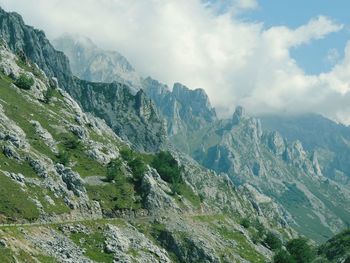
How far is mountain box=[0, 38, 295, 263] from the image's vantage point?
11081 cm

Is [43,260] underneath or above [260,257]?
underneath

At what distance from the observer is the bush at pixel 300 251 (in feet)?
601

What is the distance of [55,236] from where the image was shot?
367 feet

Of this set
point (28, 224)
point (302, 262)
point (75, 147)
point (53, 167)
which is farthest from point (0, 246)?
point (302, 262)

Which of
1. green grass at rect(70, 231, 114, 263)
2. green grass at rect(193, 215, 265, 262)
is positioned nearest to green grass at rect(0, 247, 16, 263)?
green grass at rect(70, 231, 114, 263)

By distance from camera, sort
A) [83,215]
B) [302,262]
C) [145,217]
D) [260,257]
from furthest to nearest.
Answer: [302,262], [260,257], [145,217], [83,215]

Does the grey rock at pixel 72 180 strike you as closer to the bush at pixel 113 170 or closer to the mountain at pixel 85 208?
the mountain at pixel 85 208

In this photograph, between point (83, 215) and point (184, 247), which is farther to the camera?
point (184, 247)

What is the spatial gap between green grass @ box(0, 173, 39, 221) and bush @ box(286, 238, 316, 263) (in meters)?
101

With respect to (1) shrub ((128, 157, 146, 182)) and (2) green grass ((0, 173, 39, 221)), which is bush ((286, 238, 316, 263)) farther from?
(2) green grass ((0, 173, 39, 221))

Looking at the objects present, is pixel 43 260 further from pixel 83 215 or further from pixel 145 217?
pixel 145 217

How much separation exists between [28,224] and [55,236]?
6567mm

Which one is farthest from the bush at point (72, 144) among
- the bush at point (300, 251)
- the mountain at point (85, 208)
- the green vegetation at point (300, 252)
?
the bush at point (300, 251)

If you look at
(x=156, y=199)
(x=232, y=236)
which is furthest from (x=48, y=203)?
(x=232, y=236)
